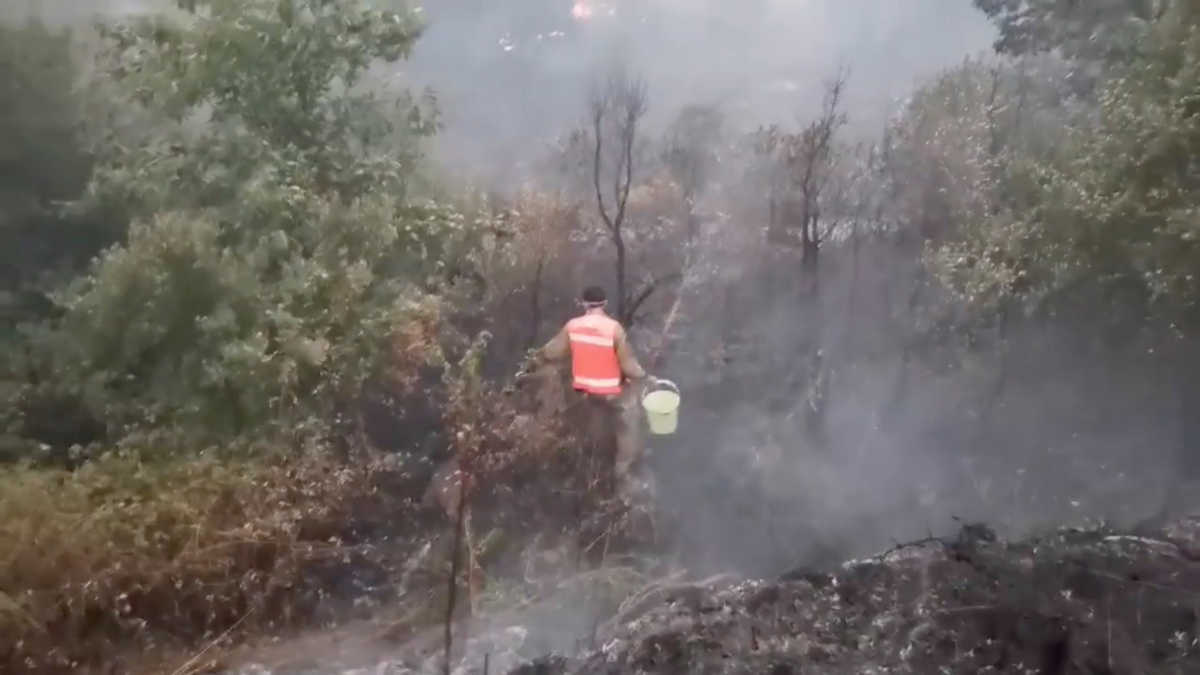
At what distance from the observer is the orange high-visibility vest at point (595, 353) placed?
17.6 feet

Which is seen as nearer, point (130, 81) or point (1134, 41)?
point (130, 81)

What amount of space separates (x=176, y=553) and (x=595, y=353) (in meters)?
2.36

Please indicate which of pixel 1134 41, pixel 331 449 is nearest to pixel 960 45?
pixel 1134 41

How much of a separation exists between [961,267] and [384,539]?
449cm

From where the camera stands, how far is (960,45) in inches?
297

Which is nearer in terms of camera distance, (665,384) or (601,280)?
(665,384)

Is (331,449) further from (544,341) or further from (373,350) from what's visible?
(544,341)

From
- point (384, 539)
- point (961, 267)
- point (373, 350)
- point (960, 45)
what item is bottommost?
point (384, 539)

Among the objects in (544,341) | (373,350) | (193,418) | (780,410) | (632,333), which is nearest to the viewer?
(193,418)

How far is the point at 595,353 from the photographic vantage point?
542 centimetres

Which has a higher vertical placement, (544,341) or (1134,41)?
(1134,41)

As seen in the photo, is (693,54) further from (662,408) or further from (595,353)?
(662,408)

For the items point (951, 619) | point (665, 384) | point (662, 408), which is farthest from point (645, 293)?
point (951, 619)

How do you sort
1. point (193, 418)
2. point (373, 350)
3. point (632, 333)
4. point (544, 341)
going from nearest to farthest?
point (193, 418) < point (373, 350) < point (544, 341) < point (632, 333)
